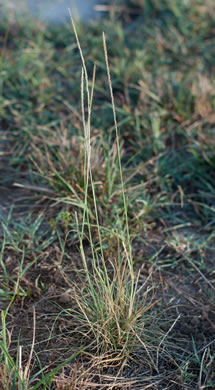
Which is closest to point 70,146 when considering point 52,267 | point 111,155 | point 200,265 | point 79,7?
point 111,155

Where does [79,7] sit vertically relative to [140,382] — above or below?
above

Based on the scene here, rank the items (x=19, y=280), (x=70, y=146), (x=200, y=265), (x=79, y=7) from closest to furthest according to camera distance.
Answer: (x=19, y=280), (x=200, y=265), (x=70, y=146), (x=79, y=7)

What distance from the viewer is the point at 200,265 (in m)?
2.18

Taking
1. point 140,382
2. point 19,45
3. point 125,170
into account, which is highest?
point 19,45

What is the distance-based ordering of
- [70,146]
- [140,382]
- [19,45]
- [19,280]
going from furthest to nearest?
[19,45]
[70,146]
[19,280]
[140,382]

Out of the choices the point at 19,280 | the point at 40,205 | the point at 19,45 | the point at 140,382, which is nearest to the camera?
the point at 140,382

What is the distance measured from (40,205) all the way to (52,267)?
0.43m

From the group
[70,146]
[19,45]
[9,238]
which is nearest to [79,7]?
[19,45]

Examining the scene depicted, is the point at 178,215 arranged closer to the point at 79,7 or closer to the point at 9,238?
the point at 9,238

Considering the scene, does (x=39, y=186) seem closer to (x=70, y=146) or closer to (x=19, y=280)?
(x=70, y=146)

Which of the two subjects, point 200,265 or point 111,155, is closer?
point 200,265

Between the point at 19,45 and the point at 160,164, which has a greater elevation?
the point at 19,45

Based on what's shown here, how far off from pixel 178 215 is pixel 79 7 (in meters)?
2.71

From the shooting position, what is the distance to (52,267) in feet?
6.93
